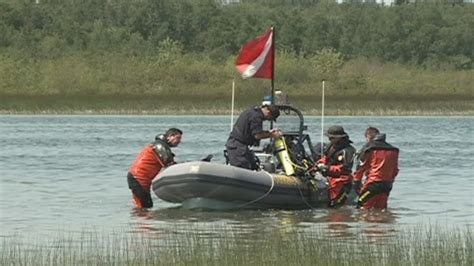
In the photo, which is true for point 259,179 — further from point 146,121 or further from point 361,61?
point 361,61

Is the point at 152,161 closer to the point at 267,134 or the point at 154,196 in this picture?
the point at 267,134

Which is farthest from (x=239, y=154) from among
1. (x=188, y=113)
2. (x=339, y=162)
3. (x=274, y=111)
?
(x=188, y=113)

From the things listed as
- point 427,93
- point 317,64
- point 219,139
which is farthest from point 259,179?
point 317,64

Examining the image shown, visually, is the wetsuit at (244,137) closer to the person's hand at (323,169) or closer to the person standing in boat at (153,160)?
the person standing in boat at (153,160)

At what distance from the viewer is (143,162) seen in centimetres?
2014

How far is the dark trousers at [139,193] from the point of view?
2028 centimetres

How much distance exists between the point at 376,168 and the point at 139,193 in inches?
135

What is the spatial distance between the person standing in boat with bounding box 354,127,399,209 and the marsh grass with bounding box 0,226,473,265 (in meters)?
2.72

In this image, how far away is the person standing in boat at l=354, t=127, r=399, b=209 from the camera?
19.8 meters

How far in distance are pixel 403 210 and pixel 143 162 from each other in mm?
4096

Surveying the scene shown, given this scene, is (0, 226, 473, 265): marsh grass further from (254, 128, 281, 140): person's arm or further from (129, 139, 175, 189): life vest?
(129, 139, 175, 189): life vest

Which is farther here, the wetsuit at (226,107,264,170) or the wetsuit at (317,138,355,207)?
the wetsuit at (317,138,355,207)

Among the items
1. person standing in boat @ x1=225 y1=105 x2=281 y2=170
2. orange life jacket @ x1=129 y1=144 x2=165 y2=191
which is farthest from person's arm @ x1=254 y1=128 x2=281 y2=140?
orange life jacket @ x1=129 y1=144 x2=165 y2=191

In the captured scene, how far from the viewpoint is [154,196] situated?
76.7ft
